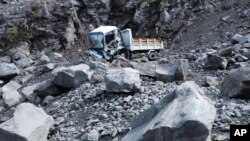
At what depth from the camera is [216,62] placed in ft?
47.1

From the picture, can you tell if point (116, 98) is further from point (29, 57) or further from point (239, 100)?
point (29, 57)

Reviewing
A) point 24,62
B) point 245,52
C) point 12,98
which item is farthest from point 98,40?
point 245,52

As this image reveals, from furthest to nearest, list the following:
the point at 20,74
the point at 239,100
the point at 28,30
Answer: the point at 28,30 < the point at 20,74 < the point at 239,100

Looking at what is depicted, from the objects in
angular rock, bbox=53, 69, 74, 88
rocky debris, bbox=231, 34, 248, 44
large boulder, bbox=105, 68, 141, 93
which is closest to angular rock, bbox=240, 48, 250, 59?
rocky debris, bbox=231, 34, 248, 44

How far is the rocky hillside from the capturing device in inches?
312

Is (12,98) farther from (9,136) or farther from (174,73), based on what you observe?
(9,136)

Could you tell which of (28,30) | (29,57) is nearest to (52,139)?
(29,57)

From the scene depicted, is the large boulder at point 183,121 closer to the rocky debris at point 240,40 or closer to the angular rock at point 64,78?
the angular rock at point 64,78

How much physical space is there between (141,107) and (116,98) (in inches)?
46.4

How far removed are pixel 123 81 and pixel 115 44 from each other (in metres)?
12.3

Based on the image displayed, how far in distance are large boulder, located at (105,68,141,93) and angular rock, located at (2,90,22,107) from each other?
6.52 metres

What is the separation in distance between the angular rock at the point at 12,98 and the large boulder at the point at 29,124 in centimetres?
663

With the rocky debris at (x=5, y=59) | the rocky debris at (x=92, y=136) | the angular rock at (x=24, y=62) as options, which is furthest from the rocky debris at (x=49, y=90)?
the rocky debris at (x=5, y=59)

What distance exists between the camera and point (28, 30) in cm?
2923
